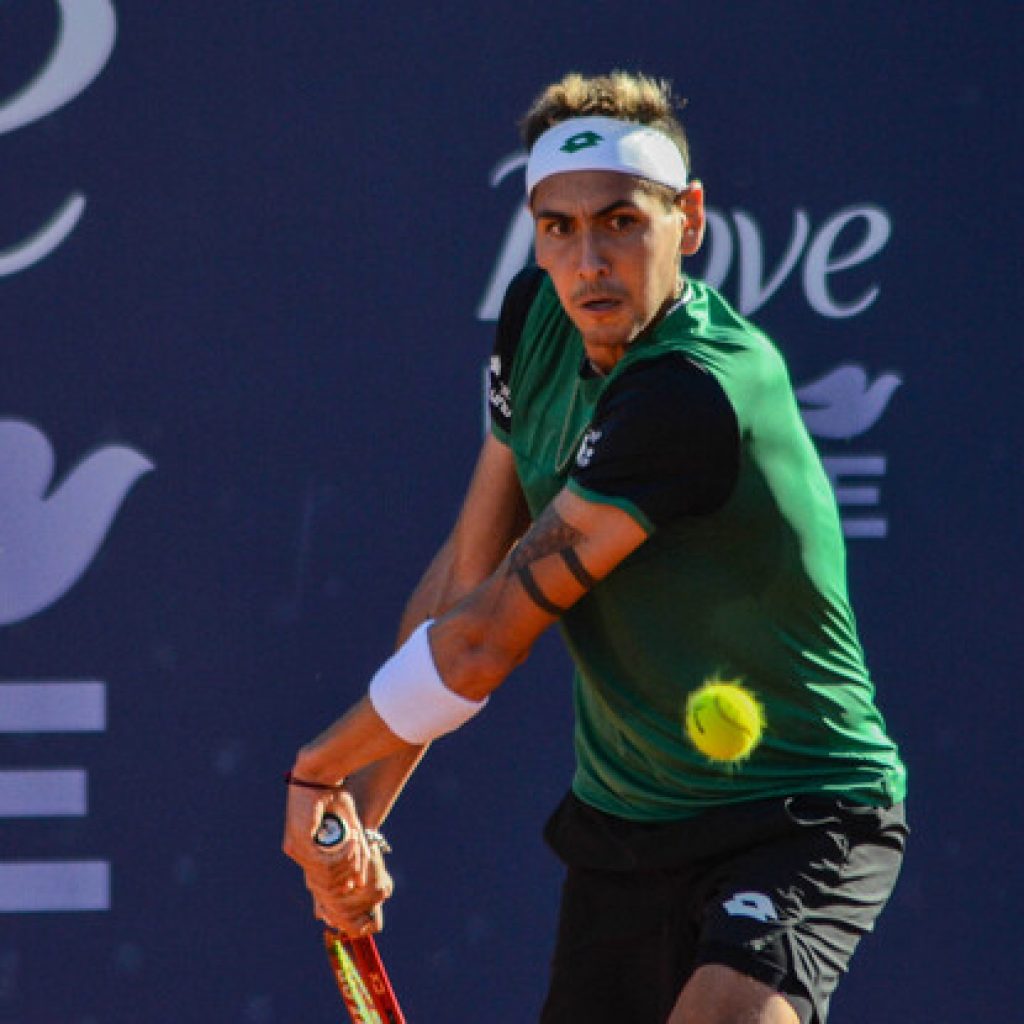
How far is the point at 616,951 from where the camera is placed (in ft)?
9.12

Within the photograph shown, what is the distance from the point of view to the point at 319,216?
373 cm

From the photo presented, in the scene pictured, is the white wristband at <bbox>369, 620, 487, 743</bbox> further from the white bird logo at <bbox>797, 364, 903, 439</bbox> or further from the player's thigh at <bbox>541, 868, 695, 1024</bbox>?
the white bird logo at <bbox>797, 364, 903, 439</bbox>

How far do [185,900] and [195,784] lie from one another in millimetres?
217

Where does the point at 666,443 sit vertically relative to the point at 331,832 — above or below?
above

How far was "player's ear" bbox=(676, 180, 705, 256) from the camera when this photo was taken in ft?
9.04

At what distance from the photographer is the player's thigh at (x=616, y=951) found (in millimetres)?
2705

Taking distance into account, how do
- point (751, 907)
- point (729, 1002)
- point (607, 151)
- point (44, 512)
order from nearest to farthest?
point (729, 1002) → point (751, 907) → point (607, 151) → point (44, 512)

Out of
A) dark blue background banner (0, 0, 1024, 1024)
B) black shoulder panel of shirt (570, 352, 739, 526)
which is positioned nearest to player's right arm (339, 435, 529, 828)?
black shoulder panel of shirt (570, 352, 739, 526)

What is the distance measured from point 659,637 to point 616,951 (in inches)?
19.4

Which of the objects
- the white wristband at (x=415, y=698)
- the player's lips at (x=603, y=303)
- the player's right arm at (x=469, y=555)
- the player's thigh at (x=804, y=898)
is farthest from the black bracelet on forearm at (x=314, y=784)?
the player's lips at (x=603, y=303)

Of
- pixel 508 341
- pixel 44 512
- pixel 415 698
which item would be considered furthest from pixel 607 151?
pixel 44 512

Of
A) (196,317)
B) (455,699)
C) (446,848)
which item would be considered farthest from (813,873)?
(196,317)

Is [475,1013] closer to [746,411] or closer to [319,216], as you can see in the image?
[319,216]

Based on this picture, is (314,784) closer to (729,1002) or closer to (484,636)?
(484,636)
